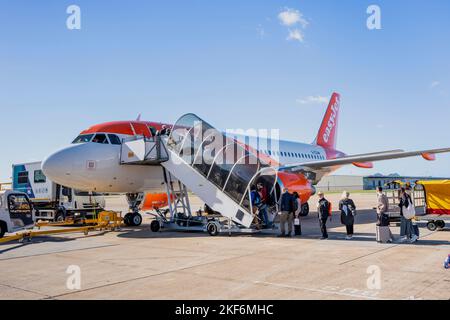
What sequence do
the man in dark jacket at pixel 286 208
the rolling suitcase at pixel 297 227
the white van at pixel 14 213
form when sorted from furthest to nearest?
the white van at pixel 14 213 < the rolling suitcase at pixel 297 227 < the man in dark jacket at pixel 286 208

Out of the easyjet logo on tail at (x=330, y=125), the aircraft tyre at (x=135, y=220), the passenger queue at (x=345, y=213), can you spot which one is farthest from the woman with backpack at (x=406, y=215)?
the easyjet logo on tail at (x=330, y=125)

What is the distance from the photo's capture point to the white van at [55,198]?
60.4 feet

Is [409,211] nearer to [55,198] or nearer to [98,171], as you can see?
[98,171]

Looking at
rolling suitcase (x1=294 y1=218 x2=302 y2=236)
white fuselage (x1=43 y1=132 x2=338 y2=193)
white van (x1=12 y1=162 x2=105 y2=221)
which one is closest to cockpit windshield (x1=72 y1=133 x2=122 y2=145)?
white fuselage (x1=43 y1=132 x2=338 y2=193)

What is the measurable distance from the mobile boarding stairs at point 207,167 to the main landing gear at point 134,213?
2322mm

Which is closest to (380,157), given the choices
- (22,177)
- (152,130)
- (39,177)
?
(152,130)

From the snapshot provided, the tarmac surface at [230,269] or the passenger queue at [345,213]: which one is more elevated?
the passenger queue at [345,213]

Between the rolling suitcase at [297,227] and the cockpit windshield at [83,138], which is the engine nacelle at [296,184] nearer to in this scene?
the rolling suitcase at [297,227]

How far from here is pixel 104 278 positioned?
6.26m

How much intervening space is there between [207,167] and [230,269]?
5.78 meters

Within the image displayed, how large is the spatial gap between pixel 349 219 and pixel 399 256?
2730 mm

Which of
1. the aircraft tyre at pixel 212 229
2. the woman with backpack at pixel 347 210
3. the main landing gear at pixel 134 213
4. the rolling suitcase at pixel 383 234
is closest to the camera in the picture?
the rolling suitcase at pixel 383 234
